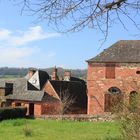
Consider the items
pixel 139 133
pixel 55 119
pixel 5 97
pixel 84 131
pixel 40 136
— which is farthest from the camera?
pixel 5 97

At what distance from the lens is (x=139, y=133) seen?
11.6 meters

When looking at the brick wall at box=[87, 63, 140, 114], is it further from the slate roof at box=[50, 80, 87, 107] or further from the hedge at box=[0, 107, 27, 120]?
the slate roof at box=[50, 80, 87, 107]

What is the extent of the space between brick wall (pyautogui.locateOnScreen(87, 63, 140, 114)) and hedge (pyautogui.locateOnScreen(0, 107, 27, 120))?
775 centimetres

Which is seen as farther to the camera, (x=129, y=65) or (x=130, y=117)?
(x=129, y=65)

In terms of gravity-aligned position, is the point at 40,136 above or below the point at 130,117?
below

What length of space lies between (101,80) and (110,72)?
4.42 ft

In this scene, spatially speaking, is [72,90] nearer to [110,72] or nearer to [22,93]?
[22,93]

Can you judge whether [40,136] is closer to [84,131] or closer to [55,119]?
[84,131]

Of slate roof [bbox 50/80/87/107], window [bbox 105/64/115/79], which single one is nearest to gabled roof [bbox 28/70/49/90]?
slate roof [bbox 50/80/87/107]

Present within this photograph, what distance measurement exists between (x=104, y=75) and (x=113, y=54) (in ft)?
8.04

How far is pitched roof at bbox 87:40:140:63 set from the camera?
152ft

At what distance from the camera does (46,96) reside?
53.4 meters

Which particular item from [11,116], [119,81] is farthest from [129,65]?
[11,116]

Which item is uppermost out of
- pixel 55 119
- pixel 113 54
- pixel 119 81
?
pixel 113 54
